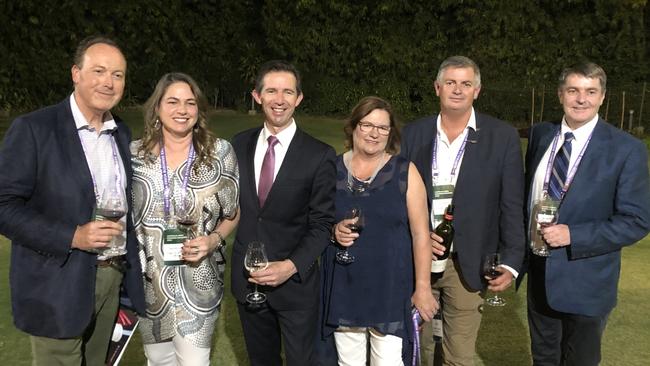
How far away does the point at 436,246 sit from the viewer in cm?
366

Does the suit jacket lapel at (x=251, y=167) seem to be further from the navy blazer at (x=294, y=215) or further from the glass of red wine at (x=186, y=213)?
the glass of red wine at (x=186, y=213)

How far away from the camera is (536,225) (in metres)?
3.47

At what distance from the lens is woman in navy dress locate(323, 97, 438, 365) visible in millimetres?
3365

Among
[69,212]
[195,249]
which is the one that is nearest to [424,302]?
[195,249]

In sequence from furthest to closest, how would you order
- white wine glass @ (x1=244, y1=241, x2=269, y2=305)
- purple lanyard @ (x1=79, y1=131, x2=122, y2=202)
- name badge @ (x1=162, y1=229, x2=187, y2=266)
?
white wine glass @ (x1=244, y1=241, x2=269, y2=305)
name badge @ (x1=162, y1=229, x2=187, y2=266)
purple lanyard @ (x1=79, y1=131, x2=122, y2=202)

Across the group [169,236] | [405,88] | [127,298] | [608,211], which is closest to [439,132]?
[608,211]

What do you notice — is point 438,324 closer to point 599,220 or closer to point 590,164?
point 599,220

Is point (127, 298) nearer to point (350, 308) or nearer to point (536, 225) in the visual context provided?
point (350, 308)

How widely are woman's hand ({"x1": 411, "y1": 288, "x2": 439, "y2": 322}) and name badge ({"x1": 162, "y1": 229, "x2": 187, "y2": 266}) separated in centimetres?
129

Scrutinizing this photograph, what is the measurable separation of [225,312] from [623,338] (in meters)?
3.48

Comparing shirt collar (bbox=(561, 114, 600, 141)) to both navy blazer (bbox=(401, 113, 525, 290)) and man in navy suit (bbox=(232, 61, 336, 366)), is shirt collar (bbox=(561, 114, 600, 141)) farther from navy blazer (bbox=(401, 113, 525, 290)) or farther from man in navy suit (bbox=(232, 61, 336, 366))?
man in navy suit (bbox=(232, 61, 336, 366))

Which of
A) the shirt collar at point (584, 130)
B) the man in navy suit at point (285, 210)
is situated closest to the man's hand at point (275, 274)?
the man in navy suit at point (285, 210)

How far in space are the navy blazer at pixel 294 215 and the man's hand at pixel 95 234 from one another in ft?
2.37

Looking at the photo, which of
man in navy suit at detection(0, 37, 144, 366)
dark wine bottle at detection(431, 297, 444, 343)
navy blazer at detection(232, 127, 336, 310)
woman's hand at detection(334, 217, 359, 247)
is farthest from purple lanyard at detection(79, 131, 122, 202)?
dark wine bottle at detection(431, 297, 444, 343)
